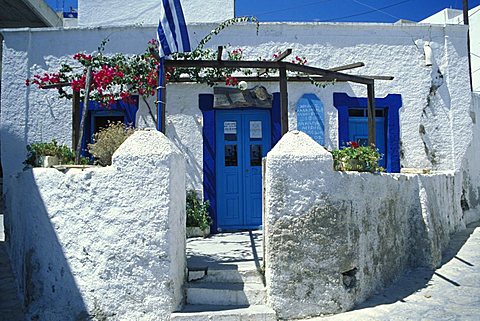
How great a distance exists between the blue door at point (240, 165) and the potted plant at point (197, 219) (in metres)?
0.39

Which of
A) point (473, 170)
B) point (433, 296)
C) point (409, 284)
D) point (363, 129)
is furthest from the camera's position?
point (473, 170)

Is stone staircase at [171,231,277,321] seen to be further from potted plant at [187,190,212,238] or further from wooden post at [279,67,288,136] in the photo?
potted plant at [187,190,212,238]

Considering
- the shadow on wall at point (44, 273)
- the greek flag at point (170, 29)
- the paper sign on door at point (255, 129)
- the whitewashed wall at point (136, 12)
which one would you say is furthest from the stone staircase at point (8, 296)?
the whitewashed wall at point (136, 12)

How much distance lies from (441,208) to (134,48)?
6387 mm

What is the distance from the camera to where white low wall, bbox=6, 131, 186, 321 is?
4.21 m

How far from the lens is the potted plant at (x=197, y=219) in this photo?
7.39 metres

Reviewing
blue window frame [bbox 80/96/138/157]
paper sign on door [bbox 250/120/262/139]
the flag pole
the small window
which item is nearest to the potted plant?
the small window

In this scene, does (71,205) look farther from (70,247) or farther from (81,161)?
(81,161)

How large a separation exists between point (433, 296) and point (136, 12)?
8212 millimetres

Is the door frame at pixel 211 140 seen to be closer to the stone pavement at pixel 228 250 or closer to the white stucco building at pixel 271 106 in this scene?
the white stucco building at pixel 271 106

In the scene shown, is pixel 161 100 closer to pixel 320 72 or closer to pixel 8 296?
pixel 320 72

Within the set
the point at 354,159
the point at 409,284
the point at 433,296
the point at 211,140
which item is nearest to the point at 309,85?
the point at 211,140

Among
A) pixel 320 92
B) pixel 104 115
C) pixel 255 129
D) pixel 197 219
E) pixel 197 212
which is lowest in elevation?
pixel 197 219

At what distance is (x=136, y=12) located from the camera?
31.6 feet
